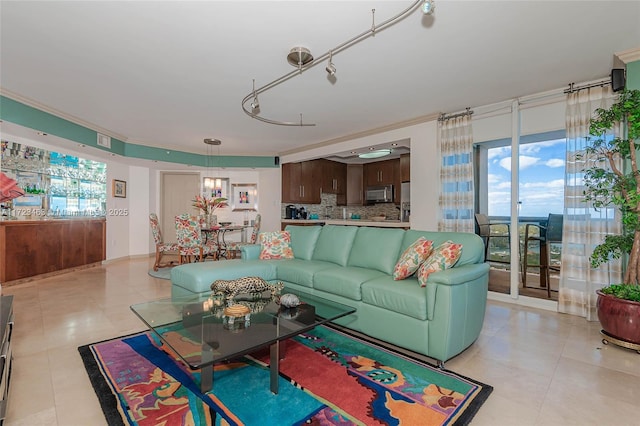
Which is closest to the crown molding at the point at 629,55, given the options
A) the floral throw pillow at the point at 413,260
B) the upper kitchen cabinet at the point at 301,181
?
the floral throw pillow at the point at 413,260

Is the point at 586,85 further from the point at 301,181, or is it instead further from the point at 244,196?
the point at 244,196

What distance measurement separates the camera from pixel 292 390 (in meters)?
1.81

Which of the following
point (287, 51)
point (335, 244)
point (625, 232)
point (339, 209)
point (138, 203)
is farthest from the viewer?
point (339, 209)

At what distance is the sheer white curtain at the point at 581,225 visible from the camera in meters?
3.15

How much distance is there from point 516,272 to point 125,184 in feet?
25.8

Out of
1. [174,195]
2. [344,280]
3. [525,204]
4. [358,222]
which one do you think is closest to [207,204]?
[174,195]

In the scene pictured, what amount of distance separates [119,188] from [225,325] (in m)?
6.32

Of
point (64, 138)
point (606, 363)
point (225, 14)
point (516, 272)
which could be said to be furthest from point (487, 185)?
point (64, 138)

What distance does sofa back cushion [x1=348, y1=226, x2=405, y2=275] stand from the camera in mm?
3018

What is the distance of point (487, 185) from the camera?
4.21 m

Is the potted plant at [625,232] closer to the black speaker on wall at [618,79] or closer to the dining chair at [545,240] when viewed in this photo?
the black speaker on wall at [618,79]

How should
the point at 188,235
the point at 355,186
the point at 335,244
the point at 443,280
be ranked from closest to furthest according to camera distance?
1. the point at 443,280
2. the point at 335,244
3. the point at 188,235
4. the point at 355,186

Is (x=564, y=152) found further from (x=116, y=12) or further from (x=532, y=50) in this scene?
(x=116, y=12)

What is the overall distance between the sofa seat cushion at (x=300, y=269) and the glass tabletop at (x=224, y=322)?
0.51 m
